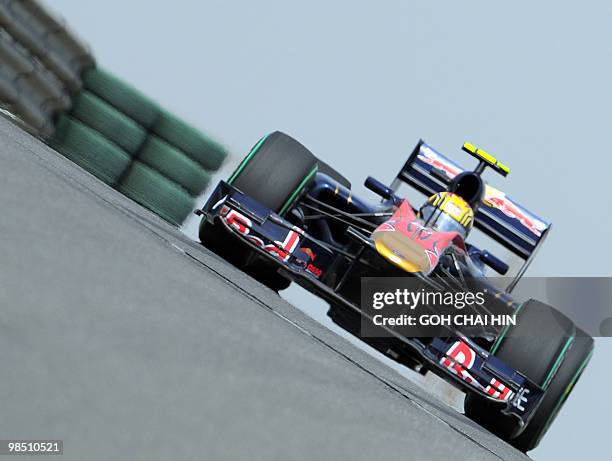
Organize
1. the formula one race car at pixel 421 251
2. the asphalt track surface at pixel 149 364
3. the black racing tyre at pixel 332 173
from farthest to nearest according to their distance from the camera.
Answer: the black racing tyre at pixel 332 173 < the formula one race car at pixel 421 251 < the asphalt track surface at pixel 149 364

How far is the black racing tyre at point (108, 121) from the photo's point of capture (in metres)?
10.1

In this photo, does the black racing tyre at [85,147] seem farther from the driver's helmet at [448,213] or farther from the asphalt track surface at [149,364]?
the asphalt track surface at [149,364]

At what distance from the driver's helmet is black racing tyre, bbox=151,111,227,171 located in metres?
2.43

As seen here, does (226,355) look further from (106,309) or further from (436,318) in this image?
(436,318)

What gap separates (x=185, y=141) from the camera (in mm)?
10312

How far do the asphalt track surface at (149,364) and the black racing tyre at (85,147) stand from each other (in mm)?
5202

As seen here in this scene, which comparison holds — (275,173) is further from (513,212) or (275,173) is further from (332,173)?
(513,212)

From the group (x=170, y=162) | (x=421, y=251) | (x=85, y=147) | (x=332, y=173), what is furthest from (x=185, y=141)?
(x=421, y=251)

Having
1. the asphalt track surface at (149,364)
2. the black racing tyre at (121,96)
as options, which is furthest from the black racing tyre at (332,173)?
the asphalt track surface at (149,364)

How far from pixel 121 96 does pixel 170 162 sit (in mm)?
714

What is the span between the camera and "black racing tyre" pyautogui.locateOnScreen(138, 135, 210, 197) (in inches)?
404

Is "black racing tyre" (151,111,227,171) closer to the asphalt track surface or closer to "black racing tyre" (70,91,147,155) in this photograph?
"black racing tyre" (70,91,147,155)

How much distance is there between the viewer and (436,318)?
7.60 m

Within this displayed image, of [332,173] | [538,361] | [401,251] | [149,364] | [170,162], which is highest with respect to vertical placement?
[332,173]
